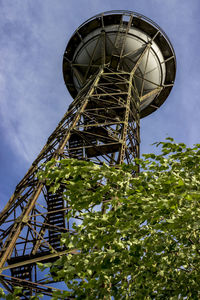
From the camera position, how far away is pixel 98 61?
812 inches

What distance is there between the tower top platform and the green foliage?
14.5m

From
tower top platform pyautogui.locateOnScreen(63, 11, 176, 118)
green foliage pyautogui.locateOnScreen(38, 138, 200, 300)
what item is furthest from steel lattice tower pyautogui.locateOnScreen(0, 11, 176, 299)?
green foliage pyautogui.locateOnScreen(38, 138, 200, 300)

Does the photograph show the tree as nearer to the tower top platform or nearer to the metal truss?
the metal truss

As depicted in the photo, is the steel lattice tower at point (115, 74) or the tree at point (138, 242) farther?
the steel lattice tower at point (115, 74)

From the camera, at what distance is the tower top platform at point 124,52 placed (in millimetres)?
20094

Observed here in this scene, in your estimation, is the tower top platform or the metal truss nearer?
the metal truss

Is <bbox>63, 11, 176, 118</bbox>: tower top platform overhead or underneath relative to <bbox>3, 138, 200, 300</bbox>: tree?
overhead

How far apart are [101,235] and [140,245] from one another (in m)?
0.62

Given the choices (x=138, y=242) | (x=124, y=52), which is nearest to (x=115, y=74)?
(x=124, y=52)

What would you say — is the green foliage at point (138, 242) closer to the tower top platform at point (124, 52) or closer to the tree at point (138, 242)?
the tree at point (138, 242)

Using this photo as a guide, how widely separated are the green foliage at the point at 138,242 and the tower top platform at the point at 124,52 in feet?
47.6

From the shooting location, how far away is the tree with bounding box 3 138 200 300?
4.86 meters

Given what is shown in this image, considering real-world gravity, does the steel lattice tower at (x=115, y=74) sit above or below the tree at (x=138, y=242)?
above

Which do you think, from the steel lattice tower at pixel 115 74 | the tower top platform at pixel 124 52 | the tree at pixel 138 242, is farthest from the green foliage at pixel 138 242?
the tower top platform at pixel 124 52
